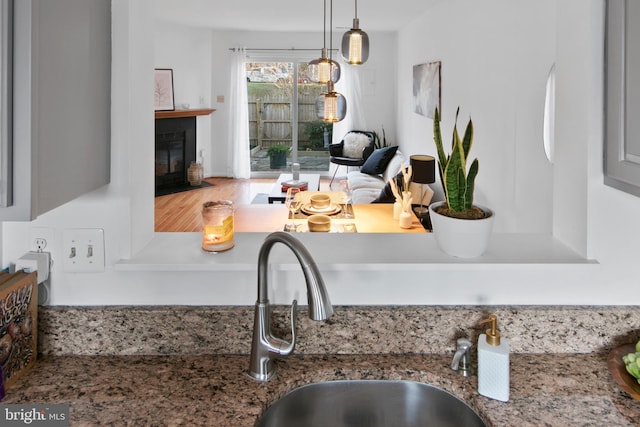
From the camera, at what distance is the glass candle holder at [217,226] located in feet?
3.77

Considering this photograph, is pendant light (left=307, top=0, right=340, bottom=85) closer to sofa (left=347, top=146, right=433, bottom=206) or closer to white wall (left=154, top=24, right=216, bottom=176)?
sofa (left=347, top=146, right=433, bottom=206)

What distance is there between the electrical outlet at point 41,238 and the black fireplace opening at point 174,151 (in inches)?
237

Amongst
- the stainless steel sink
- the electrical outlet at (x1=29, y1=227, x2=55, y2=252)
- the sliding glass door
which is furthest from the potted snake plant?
the sliding glass door

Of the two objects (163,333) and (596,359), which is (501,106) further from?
(163,333)

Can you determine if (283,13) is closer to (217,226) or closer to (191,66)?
(191,66)

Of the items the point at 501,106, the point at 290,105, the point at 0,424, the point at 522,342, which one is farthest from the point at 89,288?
the point at 290,105

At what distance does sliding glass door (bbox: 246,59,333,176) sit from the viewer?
27.6ft

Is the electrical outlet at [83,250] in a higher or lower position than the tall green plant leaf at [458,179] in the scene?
lower

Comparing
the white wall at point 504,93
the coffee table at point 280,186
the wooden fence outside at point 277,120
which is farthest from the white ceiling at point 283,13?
the coffee table at point 280,186

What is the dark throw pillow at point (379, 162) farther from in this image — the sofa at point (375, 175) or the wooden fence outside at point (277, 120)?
the wooden fence outside at point (277, 120)

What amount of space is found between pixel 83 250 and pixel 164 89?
6.49 metres

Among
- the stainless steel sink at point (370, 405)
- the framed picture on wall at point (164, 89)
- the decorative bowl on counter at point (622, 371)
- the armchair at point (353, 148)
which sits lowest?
the stainless steel sink at point (370, 405)

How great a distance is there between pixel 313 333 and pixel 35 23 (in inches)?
30.9

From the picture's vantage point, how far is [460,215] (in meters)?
1.12
